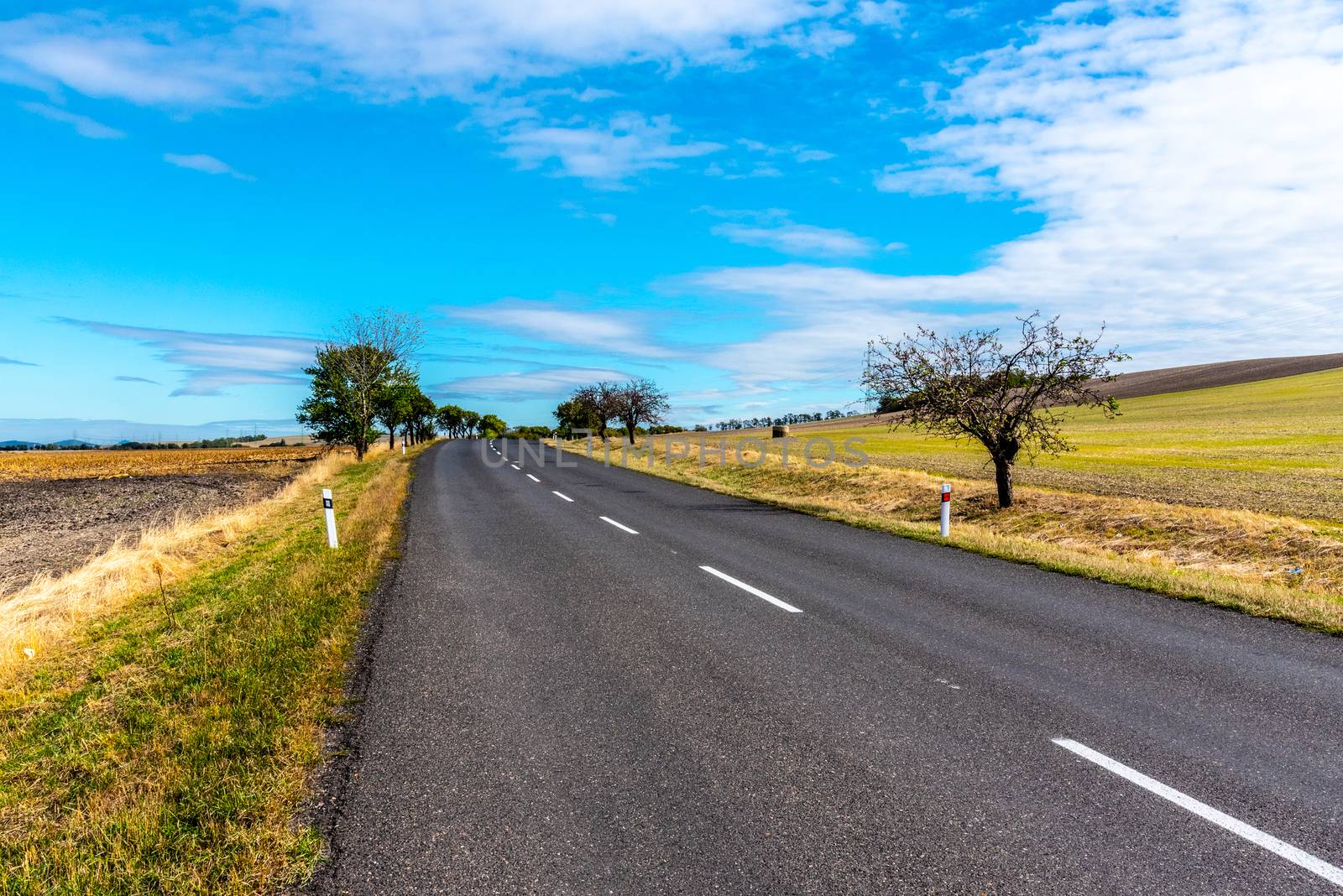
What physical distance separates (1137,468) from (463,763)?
83.7 feet

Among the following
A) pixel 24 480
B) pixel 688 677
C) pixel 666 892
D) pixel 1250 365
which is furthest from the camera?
pixel 1250 365

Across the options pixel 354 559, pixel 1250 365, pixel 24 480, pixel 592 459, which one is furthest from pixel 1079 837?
pixel 1250 365

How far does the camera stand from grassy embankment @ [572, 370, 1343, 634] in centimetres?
939

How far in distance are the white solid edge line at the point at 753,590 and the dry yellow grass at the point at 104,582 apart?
298 inches

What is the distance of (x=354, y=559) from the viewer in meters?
10.5

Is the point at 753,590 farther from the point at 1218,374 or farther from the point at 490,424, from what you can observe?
the point at 490,424

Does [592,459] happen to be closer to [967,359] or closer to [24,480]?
[967,359]

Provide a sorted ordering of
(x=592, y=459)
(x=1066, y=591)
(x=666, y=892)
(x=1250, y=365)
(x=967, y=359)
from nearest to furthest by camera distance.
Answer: (x=666, y=892) → (x=1066, y=591) → (x=967, y=359) → (x=592, y=459) → (x=1250, y=365)

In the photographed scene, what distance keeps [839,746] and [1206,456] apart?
98.6 ft

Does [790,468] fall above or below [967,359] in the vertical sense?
below

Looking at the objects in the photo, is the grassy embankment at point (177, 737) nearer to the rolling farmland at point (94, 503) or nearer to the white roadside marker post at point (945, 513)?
the rolling farmland at point (94, 503)

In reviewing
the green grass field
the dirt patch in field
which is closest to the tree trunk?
the green grass field

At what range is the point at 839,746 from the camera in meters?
4.36

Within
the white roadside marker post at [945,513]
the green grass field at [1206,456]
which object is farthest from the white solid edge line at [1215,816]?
the green grass field at [1206,456]
